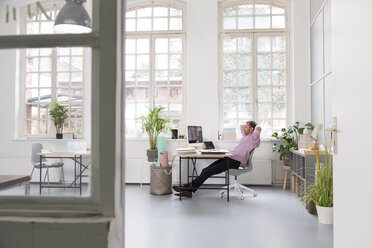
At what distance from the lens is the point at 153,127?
6.33 meters

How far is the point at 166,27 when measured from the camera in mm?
6793

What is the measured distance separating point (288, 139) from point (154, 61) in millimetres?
3483

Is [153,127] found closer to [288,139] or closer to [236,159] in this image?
[236,159]

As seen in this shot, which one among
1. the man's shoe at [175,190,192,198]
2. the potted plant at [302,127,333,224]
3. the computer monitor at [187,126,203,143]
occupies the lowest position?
the man's shoe at [175,190,192,198]

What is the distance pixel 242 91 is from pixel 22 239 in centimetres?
625

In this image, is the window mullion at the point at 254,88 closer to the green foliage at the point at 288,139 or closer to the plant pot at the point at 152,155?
the green foliage at the point at 288,139

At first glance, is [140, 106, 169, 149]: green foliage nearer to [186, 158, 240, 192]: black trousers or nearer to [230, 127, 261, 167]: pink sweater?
[186, 158, 240, 192]: black trousers

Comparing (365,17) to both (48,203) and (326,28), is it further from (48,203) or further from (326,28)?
(326,28)

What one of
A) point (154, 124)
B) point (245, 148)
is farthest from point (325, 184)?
point (154, 124)

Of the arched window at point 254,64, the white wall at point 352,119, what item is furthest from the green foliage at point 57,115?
the arched window at point 254,64

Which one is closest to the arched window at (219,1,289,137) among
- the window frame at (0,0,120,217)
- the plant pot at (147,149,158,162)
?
the plant pot at (147,149,158,162)

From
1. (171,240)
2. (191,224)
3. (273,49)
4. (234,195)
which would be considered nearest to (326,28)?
(273,49)

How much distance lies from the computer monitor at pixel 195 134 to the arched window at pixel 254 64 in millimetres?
903

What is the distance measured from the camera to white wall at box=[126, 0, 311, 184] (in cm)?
621
